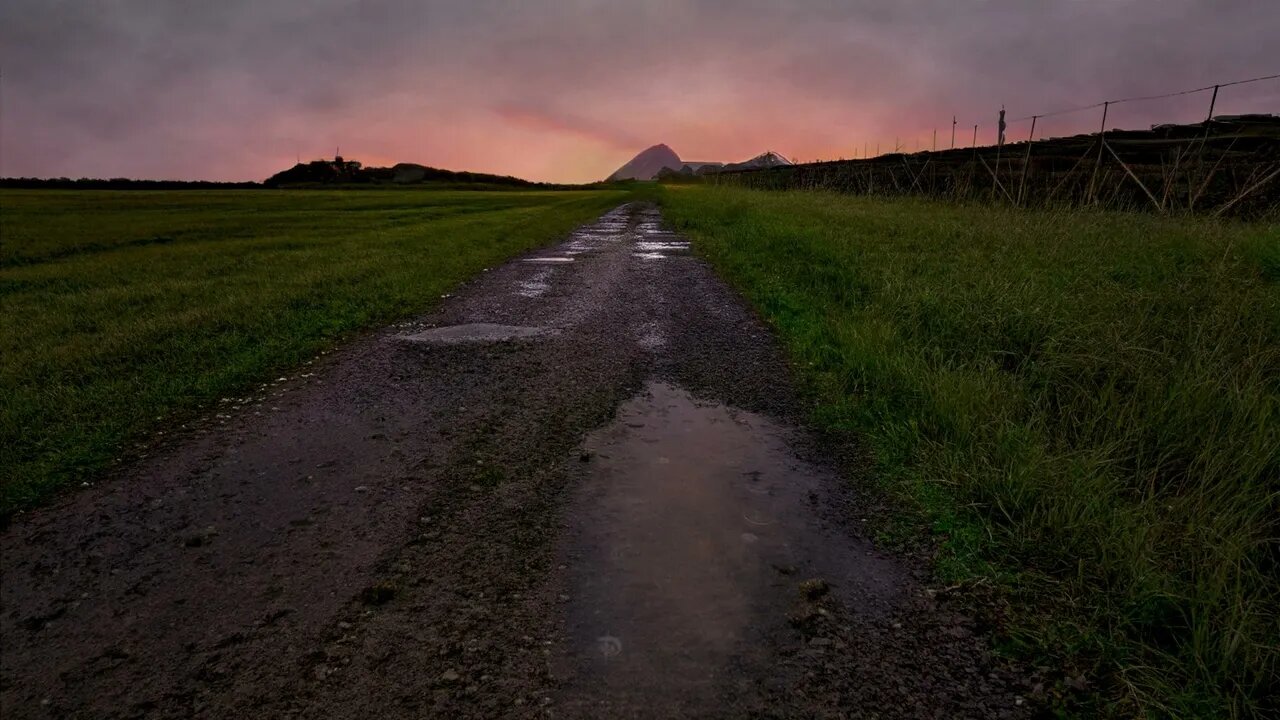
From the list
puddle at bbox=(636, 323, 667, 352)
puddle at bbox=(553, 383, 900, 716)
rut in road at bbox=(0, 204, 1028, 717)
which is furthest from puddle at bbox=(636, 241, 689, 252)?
puddle at bbox=(553, 383, 900, 716)

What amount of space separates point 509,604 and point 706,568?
91 centimetres

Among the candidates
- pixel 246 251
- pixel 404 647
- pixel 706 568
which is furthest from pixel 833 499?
pixel 246 251

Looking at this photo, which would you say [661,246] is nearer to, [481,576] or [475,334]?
[475,334]

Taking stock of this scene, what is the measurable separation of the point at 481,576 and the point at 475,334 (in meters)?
4.79

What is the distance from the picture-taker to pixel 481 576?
285 cm

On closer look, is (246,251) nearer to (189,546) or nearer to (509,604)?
(189,546)

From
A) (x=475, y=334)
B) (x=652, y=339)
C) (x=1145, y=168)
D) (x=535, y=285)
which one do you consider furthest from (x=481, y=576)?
(x=1145, y=168)

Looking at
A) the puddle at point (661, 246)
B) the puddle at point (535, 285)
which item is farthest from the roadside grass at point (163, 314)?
the puddle at point (661, 246)

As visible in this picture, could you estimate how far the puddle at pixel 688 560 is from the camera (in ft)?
7.62

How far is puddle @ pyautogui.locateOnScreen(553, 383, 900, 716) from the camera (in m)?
2.32

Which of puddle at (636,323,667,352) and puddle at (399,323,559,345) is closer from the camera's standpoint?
puddle at (636,323,667,352)

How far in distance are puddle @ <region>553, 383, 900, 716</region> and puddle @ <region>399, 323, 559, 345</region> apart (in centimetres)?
295

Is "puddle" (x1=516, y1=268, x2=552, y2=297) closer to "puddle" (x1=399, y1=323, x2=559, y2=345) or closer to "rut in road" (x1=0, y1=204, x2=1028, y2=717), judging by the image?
"puddle" (x1=399, y1=323, x2=559, y2=345)

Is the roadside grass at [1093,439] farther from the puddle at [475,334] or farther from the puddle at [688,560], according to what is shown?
the puddle at [475,334]
